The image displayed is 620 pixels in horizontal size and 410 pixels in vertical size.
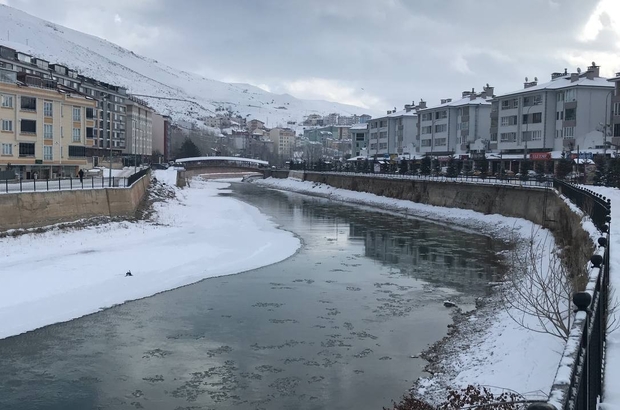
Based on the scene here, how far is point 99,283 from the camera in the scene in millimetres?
24375

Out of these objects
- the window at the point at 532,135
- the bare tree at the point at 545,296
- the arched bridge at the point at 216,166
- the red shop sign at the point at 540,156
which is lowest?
the bare tree at the point at 545,296

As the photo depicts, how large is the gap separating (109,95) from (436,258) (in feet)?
303

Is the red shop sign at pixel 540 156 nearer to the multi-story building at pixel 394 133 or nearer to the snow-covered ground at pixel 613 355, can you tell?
the multi-story building at pixel 394 133

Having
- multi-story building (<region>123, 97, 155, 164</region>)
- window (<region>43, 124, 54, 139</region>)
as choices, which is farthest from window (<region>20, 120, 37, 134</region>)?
multi-story building (<region>123, 97, 155, 164</region>)

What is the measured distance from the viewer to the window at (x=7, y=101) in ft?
176

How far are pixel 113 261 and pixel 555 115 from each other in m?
58.3

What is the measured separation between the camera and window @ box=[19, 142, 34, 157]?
5625cm

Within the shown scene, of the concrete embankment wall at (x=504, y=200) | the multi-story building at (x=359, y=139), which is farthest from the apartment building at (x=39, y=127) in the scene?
the multi-story building at (x=359, y=139)

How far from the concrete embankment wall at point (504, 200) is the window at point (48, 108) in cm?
3811

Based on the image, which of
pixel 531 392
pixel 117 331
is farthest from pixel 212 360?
pixel 531 392

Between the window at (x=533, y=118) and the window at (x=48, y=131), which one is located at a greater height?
the window at (x=533, y=118)

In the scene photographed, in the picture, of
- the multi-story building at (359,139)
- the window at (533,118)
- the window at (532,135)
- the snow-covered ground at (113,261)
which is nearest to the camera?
the snow-covered ground at (113,261)

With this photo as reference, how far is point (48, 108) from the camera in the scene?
5962 cm

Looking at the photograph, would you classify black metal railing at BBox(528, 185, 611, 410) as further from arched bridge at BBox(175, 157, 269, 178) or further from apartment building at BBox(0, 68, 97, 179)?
Result: arched bridge at BBox(175, 157, 269, 178)
